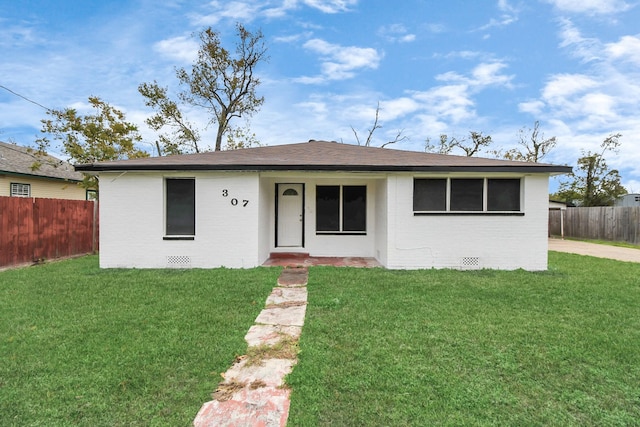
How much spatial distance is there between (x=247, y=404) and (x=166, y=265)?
584 cm

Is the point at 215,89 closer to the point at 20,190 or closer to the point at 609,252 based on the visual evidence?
the point at 20,190

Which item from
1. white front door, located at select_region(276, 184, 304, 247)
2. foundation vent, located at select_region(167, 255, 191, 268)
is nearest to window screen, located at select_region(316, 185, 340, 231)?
white front door, located at select_region(276, 184, 304, 247)

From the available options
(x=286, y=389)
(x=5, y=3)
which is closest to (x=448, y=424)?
(x=286, y=389)

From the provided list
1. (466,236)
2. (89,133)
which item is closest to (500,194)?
(466,236)

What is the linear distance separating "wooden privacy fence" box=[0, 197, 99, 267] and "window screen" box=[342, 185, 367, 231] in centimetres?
800

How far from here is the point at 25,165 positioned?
1387 centimetres

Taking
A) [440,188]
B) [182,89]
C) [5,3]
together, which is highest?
[182,89]

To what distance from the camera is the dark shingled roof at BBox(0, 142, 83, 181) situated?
1277cm

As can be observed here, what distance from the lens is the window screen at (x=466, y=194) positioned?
7461 millimetres

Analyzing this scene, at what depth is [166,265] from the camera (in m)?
7.44

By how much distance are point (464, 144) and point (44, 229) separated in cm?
2639

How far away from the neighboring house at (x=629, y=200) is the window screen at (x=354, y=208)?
76.6 ft

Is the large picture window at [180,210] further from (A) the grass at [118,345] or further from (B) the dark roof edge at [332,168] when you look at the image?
(A) the grass at [118,345]

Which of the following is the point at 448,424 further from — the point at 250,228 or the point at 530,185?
the point at 530,185
